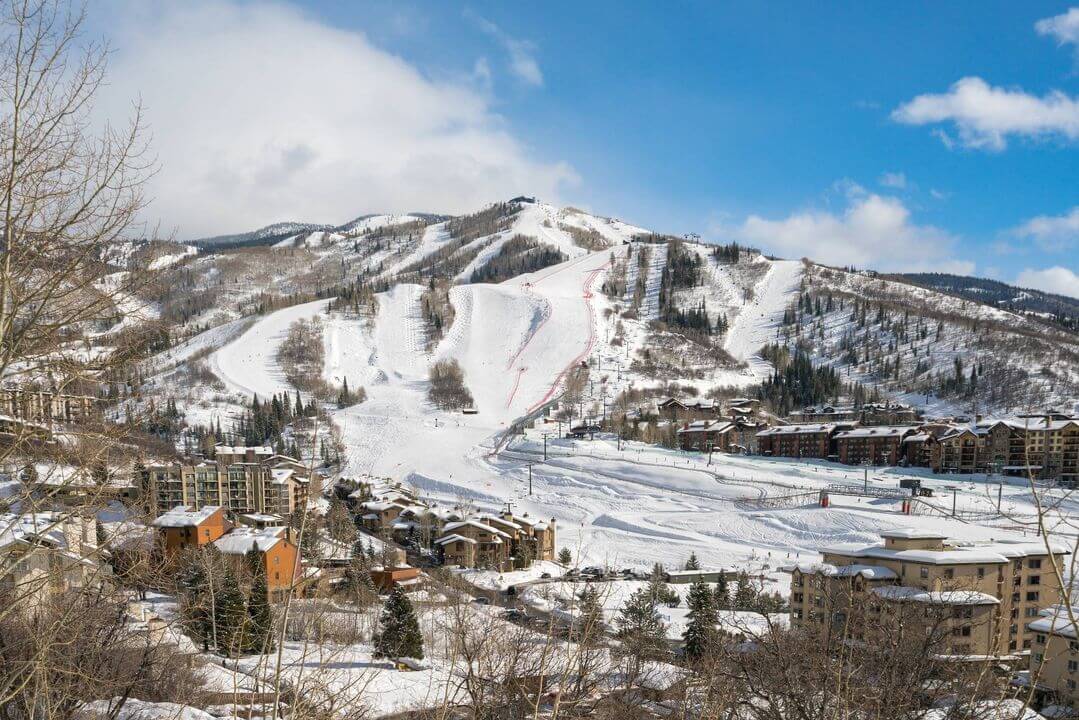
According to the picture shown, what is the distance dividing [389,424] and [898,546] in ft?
171

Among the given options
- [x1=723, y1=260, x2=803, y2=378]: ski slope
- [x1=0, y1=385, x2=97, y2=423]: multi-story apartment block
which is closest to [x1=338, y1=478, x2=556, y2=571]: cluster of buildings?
[x1=0, y1=385, x2=97, y2=423]: multi-story apartment block

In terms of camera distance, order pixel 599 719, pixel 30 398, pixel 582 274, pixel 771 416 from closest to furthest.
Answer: pixel 30 398 → pixel 599 719 → pixel 771 416 → pixel 582 274

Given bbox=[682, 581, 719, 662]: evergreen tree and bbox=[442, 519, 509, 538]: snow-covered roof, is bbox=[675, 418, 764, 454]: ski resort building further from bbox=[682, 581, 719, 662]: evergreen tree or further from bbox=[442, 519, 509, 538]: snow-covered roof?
bbox=[682, 581, 719, 662]: evergreen tree

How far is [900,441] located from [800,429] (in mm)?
7531

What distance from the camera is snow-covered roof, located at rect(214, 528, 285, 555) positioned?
18.4 m

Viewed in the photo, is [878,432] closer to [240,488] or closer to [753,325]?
[240,488]

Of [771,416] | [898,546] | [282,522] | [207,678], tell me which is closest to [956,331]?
[771,416]

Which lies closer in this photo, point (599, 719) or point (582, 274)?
point (599, 719)

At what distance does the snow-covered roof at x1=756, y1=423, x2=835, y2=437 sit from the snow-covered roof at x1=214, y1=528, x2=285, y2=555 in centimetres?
4584

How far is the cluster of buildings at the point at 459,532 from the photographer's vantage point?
92.6ft

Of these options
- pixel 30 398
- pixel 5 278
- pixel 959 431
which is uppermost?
pixel 5 278

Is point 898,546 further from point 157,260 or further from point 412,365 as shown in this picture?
point 412,365

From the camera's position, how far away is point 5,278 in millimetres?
3318

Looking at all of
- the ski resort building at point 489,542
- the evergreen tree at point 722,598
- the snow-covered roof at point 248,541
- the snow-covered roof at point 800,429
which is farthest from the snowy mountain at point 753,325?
the snow-covered roof at point 248,541
